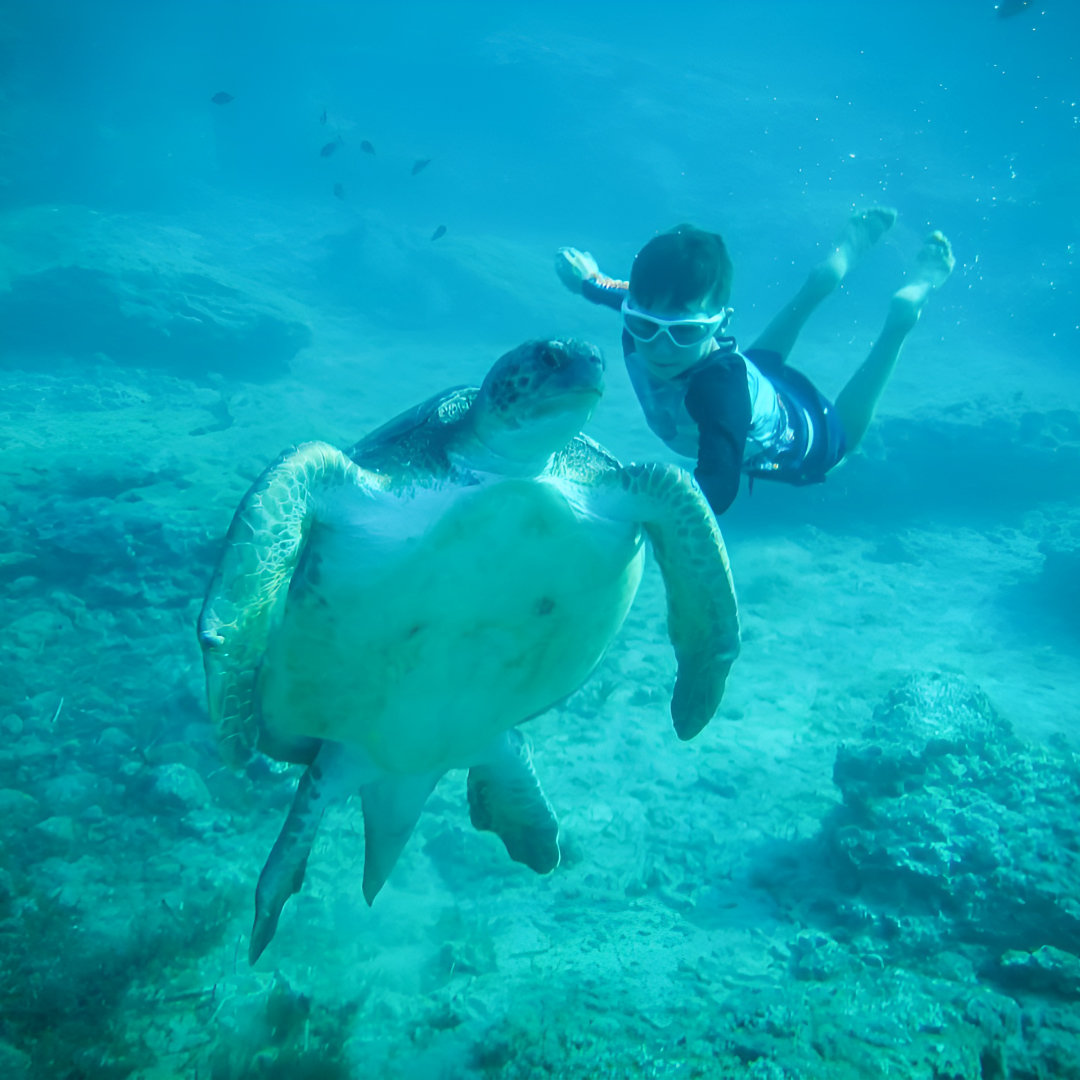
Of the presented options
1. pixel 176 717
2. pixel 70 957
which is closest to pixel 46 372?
pixel 176 717

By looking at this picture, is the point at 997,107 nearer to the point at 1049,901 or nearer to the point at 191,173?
the point at 191,173

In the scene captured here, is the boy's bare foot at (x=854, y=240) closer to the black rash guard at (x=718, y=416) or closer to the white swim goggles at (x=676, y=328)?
the black rash guard at (x=718, y=416)

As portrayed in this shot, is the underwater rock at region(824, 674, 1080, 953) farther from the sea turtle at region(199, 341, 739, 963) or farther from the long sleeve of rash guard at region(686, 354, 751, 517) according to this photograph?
the long sleeve of rash guard at region(686, 354, 751, 517)

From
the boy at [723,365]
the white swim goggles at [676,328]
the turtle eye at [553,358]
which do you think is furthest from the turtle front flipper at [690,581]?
the white swim goggles at [676,328]

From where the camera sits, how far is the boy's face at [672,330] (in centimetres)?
300

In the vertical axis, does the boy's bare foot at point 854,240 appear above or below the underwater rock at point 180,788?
above

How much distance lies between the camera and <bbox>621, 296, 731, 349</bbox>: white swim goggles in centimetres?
298

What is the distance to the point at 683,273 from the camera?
2.99 metres

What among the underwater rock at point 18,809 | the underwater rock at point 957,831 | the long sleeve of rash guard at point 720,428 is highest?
the long sleeve of rash guard at point 720,428

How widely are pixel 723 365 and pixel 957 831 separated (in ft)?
8.84

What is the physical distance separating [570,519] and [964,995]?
2241mm

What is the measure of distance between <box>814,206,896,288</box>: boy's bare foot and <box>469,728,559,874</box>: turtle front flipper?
4.39 metres

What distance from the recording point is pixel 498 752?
3.16 m

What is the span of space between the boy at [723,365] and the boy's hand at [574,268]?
0.03ft
